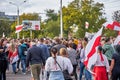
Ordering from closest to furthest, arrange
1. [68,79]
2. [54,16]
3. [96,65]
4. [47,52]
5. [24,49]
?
[68,79] < [96,65] < [47,52] < [24,49] < [54,16]

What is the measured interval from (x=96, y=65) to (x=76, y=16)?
147 feet

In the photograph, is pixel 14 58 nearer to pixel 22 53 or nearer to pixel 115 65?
pixel 22 53

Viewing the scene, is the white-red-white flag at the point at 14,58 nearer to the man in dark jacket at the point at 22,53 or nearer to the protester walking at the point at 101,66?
the man in dark jacket at the point at 22,53

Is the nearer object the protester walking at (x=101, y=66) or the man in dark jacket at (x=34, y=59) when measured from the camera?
the protester walking at (x=101, y=66)

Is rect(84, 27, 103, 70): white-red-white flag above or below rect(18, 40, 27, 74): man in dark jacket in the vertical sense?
above

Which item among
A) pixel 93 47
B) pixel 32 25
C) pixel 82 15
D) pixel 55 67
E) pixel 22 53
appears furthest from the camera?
pixel 32 25

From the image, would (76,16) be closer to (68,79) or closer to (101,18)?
(101,18)

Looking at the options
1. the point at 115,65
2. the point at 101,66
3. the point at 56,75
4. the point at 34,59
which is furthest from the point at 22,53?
the point at 56,75

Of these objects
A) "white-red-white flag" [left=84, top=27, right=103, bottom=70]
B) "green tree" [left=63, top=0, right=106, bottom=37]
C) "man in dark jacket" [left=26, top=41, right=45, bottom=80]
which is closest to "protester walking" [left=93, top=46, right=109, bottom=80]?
"white-red-white flag" [left=84, top=27, right=103, bottom=70]

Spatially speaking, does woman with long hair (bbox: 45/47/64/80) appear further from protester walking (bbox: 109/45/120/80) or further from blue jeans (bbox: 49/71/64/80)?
protester walking (bbox: 109/45/120/80)

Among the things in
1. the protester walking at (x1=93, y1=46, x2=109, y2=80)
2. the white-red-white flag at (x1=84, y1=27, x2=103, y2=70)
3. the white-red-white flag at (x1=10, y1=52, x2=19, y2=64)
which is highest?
the white-red-white flag at (x1=84, y1=27, x2=103, y2=70)

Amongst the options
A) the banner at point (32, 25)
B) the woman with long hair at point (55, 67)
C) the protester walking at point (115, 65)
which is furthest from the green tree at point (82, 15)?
the woman with long hair at point (55, 67)

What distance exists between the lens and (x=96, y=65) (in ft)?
41.4

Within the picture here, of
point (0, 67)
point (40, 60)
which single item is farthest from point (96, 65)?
point (0, 67)
